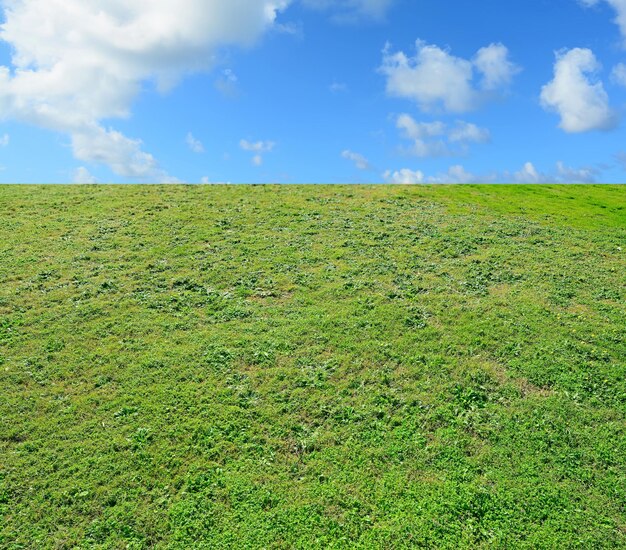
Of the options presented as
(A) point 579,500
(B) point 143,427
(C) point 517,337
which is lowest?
(A) point 579,500

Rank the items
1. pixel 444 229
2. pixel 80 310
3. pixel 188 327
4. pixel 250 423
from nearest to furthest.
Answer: pixel 250 423, pixel 188 327, pixel 80 310, pixel 444 229

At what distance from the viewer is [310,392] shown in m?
12.1

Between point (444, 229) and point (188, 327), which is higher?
point (444, 229)

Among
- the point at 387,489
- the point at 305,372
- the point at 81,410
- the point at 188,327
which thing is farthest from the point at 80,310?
the point at 387,489

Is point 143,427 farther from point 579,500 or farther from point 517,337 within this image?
point 517,337

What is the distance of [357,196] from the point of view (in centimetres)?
3120

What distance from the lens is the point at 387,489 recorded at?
9461 millimetres

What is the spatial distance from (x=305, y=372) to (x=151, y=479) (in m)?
4.45

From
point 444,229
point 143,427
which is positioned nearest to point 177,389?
point 143,427

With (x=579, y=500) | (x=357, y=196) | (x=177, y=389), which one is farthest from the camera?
(x=357, y=196)

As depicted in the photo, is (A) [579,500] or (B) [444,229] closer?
(A) [579,500]

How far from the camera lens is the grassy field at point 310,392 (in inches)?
357

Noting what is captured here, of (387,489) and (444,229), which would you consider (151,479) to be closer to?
(387,489)

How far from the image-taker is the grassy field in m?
9.06
